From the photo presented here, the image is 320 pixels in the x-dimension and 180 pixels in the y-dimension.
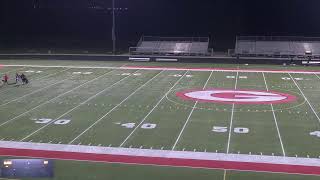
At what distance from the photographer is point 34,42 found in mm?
48781

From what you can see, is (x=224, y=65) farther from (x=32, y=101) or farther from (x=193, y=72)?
(x=32, y=101)

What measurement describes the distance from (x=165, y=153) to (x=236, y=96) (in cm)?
992

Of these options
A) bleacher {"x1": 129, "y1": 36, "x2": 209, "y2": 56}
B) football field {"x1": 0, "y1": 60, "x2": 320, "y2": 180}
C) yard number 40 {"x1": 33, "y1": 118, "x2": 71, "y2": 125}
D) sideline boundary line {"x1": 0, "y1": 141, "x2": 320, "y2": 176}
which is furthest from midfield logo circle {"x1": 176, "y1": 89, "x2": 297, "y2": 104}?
bleacher {"x1": 129, "y1": 36, "x2": 209, "y2": 56}

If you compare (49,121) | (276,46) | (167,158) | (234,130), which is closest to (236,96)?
(234,130)

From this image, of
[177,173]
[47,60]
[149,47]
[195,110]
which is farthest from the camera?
[149,47]

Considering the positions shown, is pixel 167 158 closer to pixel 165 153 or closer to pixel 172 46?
pixel 165 153

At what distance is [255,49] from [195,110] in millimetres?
24373

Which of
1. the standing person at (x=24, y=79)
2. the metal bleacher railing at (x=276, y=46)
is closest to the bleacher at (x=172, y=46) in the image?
the metal bleacher railing at (x=276, y=46)

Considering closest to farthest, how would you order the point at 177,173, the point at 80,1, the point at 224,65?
1. the point at 177,173
2. the point at 224,65
3. the point at 80,1

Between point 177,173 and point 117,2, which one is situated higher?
point 117,2

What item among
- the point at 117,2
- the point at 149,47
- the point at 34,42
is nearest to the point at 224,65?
the point at 149,47

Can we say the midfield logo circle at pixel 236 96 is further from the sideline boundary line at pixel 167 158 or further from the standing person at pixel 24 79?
the standing person at pixel 24 79

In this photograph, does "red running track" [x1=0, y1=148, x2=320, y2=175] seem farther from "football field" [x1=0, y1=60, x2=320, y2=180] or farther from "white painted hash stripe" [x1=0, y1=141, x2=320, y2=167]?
"white painted hash stripe" [x1=0, y1=141, x2=320, y2=167]

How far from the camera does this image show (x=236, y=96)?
77.1 feet
